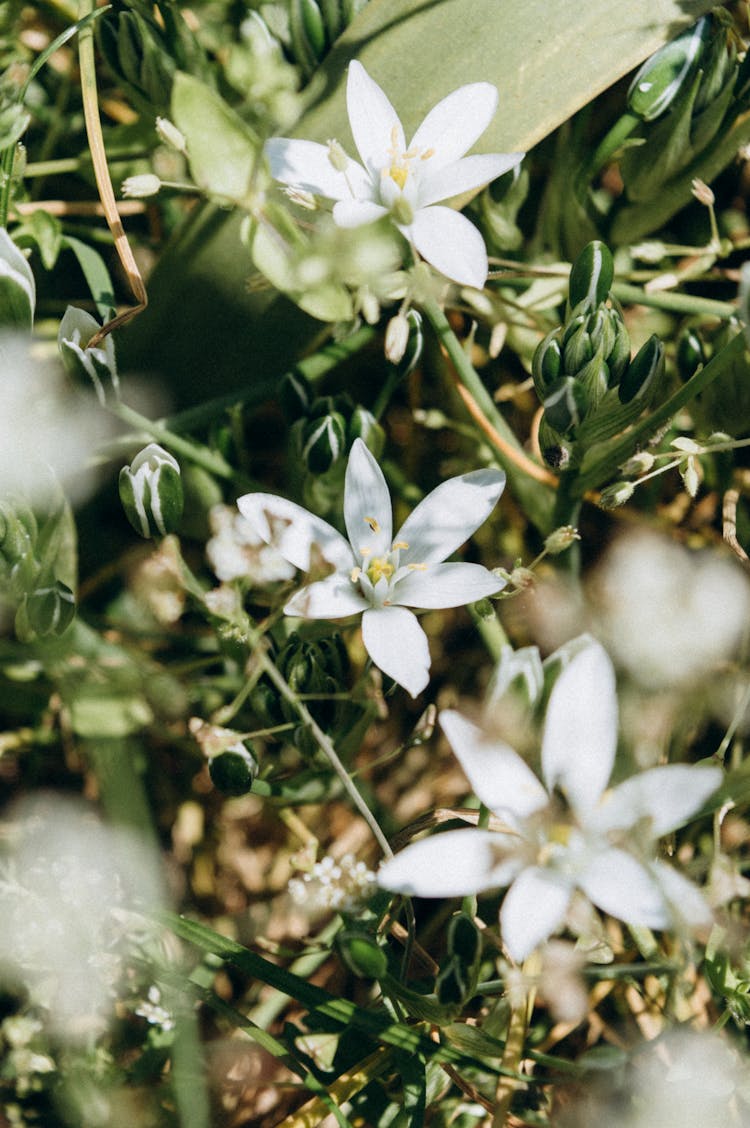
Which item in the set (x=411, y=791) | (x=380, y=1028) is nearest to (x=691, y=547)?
(x=411, y=791)

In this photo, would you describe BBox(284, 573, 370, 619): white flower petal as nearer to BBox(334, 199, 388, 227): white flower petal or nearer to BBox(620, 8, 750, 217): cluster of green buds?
BBox(334, 199, 388, 227): white flower petal

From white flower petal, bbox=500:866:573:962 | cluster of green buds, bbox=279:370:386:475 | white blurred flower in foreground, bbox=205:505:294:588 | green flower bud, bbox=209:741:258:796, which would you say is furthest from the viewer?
cluster of green buds, bbox=279:370:386:475

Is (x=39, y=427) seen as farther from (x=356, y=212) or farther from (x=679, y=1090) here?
(x=679, y=1090)

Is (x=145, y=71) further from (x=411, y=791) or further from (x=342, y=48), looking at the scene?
(x=411, y=791)

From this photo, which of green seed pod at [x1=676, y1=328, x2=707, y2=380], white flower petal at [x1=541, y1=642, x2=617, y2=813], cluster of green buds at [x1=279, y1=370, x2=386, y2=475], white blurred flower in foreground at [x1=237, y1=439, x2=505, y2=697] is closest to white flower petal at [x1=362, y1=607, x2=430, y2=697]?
white blurred flower in foreground at [x1=237, y1=439, x2=505, y2=697]

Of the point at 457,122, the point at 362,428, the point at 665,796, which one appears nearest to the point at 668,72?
the point at 457,122

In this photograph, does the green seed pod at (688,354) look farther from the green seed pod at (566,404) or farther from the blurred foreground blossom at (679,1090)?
the blurred foreground blossom at (679,1090)

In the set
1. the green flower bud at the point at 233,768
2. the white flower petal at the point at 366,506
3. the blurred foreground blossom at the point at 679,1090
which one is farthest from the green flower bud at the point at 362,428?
the blurred foreground blossom at the point at 679,1090
